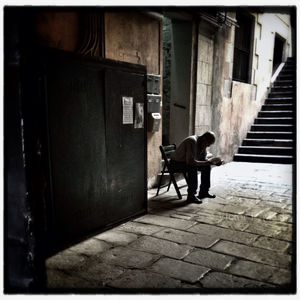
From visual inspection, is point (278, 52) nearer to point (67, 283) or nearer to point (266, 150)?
point (266, 150)

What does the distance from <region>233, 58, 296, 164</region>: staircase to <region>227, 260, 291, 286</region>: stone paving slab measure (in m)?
5.80

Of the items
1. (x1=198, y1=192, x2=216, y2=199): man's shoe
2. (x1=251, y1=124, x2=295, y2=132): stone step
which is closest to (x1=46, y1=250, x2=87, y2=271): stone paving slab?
(x1=198, y1=192, x2=216, y2=199): man's shoe

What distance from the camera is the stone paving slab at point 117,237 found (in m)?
3.78

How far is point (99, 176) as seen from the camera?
3.86 meters

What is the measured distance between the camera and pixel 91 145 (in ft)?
12.1

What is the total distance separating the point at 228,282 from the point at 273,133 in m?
7.96

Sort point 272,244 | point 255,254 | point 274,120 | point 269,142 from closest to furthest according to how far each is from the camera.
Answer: point 255,254, point 272,244, point 269,142, point 274,120

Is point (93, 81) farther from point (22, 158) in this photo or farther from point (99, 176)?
point (22, 158)

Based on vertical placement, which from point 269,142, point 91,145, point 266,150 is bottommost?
point 266,150

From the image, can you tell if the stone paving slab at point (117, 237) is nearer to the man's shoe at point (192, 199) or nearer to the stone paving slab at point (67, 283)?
the stone paving slab at point (67, 283)

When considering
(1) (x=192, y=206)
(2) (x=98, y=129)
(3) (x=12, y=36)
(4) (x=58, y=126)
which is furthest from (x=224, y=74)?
(3) (x=12, y=36)

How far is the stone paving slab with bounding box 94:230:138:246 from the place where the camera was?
149 inches

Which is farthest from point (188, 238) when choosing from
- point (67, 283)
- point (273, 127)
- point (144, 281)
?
point (273, 127)

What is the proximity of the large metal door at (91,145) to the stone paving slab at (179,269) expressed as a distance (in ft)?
3.44
